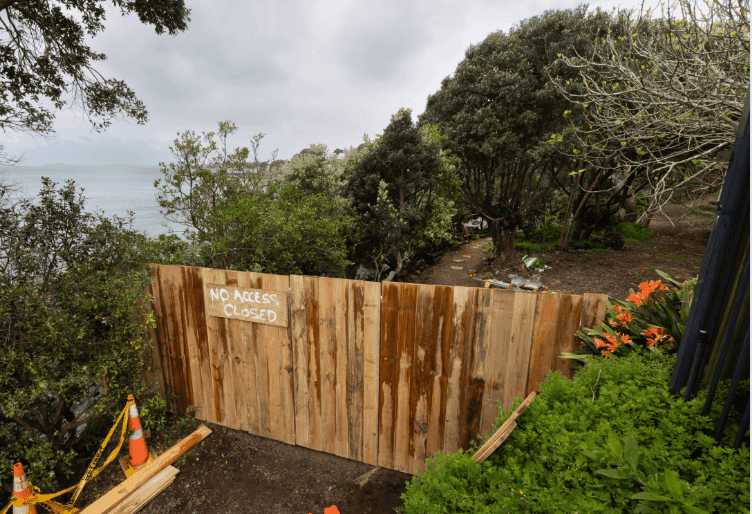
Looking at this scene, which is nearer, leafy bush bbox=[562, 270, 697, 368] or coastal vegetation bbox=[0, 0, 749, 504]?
coastal vegetation bbox=[0, 0, 749, 504]

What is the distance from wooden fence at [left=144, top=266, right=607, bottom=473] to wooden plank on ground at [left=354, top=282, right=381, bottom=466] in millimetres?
10

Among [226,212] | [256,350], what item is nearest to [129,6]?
[226,212]

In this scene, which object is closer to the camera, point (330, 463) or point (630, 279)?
point (330, 463)

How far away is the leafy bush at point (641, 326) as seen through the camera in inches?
81.7

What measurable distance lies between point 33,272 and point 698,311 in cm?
484

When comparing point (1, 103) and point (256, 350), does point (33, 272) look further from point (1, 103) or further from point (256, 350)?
point (1, 103)

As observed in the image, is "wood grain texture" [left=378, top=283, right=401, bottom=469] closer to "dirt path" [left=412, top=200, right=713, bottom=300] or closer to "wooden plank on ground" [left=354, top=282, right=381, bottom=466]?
"wooden plank on ground" [left=354, top=282, right=381, bottom=466]

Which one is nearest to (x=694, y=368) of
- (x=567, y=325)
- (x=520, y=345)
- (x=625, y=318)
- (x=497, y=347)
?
(x=625, y=318)

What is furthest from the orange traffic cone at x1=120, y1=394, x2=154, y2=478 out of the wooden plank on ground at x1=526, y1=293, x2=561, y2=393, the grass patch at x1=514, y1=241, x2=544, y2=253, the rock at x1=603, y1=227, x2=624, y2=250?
the rock at x1=603, y1=227, x2=624, y2=250

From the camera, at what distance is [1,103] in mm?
4949

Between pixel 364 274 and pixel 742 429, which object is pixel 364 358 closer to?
pixel 742 429

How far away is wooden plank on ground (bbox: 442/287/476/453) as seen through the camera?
8.84ft

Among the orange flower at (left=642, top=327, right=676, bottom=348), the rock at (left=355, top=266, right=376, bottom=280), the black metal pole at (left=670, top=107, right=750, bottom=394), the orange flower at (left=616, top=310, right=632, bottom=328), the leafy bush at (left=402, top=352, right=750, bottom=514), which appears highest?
the black metal pole at (left=670, top=107, right=750, bottom=394)

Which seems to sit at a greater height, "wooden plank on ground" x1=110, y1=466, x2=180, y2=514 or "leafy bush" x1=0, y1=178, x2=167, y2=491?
"leafy bush" x1=0, y1=178, x2=167, y2=491
